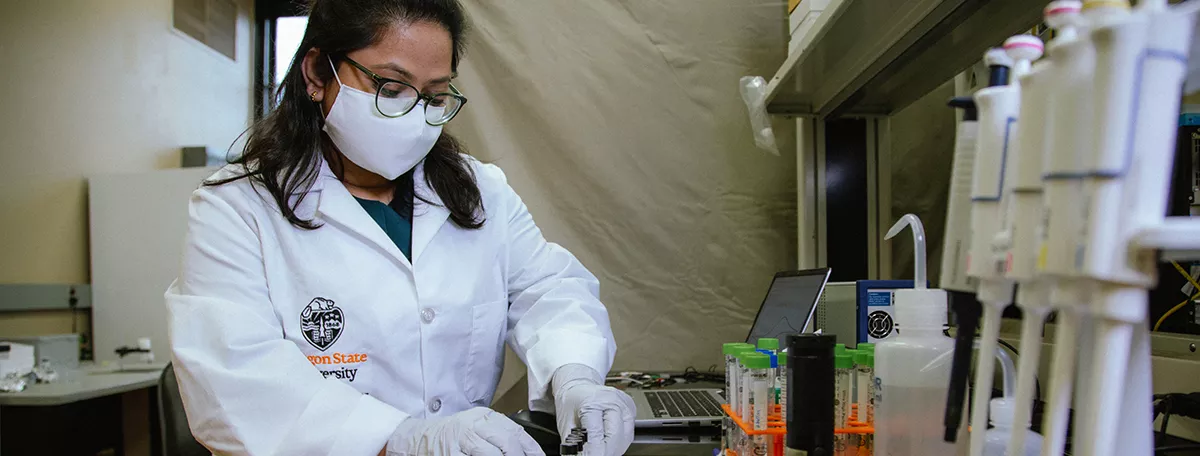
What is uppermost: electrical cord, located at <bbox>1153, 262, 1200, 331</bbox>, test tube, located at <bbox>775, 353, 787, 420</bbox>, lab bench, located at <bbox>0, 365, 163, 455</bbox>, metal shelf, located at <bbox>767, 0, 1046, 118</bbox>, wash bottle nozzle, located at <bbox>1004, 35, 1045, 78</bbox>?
metal shelf, located at <bbox>767, 0, 1046, 118</bbox>

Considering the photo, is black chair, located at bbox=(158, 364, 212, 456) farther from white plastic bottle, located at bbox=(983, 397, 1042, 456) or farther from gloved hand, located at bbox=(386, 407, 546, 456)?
white plastic bottle, located at bbox=(983, 397, 1042, 456)

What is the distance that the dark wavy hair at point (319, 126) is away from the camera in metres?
1.16

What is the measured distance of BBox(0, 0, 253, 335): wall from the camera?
8.89 feet

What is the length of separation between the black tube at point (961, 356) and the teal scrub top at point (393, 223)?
96 centimetres

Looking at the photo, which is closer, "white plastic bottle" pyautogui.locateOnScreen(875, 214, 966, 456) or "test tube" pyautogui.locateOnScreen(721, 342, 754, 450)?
"white plastic bottle" pyautogui.locateOnScreen(875, 214, 966, 456)

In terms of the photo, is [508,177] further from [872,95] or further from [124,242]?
[124,242]

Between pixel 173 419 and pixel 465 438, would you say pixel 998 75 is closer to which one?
pixel 465 438

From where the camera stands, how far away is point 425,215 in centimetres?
128

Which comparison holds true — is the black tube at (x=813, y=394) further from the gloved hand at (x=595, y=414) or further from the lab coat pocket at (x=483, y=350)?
the lab coat pocket at (x=483, y=350)

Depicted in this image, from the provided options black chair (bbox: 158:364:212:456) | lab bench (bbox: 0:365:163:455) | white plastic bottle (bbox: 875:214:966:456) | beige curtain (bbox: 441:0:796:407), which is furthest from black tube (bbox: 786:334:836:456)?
lab bench (bbox: 0:365:163:455)

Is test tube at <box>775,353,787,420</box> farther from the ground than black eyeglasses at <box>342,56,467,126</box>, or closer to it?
closer to it

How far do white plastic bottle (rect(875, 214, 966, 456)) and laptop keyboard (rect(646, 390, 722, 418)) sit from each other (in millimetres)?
610

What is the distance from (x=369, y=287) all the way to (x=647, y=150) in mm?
902

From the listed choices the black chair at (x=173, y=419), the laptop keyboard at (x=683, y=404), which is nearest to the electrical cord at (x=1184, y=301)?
the laptop keyboard at (x=683, y=404)
